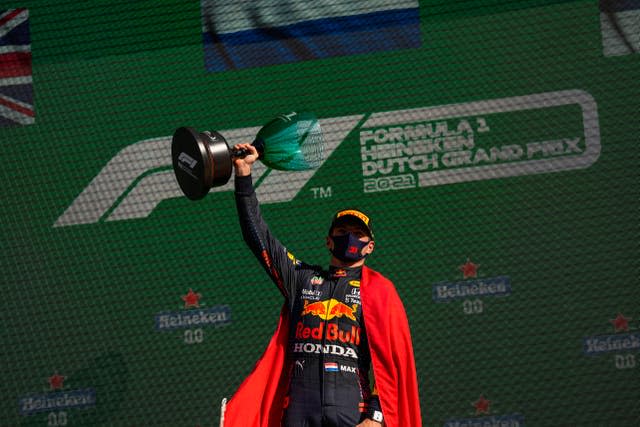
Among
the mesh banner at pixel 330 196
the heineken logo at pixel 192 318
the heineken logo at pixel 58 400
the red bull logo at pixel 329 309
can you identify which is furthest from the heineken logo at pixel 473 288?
the heineken logo at pixel 58 400

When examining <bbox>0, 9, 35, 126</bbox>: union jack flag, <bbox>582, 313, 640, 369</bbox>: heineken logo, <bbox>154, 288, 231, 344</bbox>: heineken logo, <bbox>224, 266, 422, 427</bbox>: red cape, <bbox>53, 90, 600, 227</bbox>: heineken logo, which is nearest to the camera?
<bbox>224, 266, 422, 427</bbox>: red cape

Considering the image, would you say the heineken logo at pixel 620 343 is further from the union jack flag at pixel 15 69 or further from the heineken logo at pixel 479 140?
the union jack flag at pixel 15 69

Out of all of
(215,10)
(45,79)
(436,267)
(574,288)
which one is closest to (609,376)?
(574,288)

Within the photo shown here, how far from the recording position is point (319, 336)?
3.01 metres

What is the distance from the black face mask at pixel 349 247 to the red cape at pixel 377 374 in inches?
4.2

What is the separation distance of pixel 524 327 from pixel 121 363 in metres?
2.52

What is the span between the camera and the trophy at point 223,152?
9.77 feet

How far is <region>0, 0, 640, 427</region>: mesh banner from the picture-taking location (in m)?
4.60

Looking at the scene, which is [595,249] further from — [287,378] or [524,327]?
[287,378]

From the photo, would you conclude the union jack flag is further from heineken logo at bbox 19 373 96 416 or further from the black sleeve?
the black sleeve

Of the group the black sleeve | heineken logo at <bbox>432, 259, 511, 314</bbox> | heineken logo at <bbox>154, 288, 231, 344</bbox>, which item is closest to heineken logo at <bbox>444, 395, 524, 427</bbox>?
heineken logo at <bbox>432, 259, 511, 314</bbox>

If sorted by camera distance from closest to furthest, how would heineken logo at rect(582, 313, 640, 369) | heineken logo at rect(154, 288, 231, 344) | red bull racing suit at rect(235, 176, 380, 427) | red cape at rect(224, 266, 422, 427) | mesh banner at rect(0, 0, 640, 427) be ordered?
red bull racing suit at rect(235, 176, 380, 427) < red cape at rect(224, 266, 422, 427) < heineken logo at rect(582, 313, 640, 369) < mesh banner at rect(0, 0, 640, 427) < heineken logo at rect(154, 288, 231, 344)

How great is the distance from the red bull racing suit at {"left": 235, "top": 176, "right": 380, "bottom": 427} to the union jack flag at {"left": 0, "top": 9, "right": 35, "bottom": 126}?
9.16 feet

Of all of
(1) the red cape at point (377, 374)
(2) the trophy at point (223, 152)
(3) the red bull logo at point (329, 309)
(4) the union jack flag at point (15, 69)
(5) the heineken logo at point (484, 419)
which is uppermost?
(4) the union jack flag at point (15, 69)
